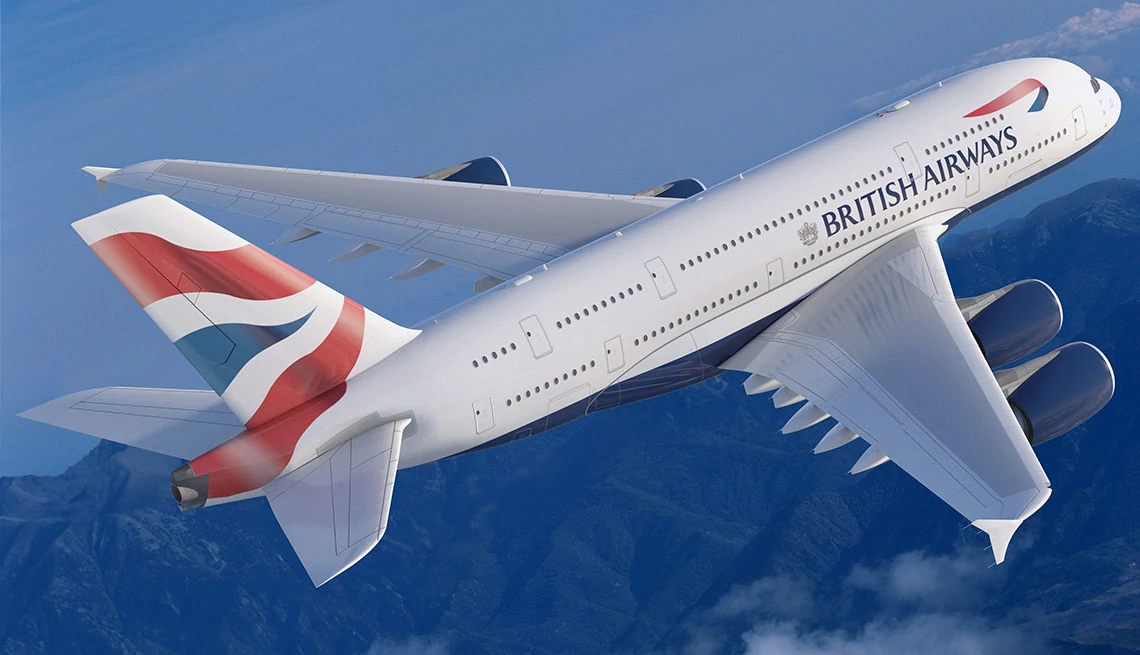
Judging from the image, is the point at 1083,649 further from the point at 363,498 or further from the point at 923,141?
the point at 363,498

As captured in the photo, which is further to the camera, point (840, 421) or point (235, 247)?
point (840, 421)

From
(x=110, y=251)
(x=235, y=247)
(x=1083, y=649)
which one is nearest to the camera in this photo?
(x=110, y=251)

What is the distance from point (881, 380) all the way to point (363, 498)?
47.0 ft

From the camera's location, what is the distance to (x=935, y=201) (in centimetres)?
3278

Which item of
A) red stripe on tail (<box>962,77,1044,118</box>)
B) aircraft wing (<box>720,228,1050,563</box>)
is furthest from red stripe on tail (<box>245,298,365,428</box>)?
red stripe on tail (<box>962,77,1044,118</box>)

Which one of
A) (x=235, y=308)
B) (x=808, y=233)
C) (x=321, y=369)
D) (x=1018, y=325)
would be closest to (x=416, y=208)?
(x=321, y=369)

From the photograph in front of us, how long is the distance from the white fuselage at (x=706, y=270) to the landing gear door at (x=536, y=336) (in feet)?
0.12

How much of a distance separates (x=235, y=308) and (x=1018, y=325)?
69.4 ft

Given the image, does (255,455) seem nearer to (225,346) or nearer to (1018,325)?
(225,346)

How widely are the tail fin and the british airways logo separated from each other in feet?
47.4

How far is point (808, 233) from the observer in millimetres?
30594

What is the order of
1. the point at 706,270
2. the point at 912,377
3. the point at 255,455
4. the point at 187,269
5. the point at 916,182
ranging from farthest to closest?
the point at 916,182 → the point at 706,270 → the point at 912,377 → the point at 255,455 → the point at 187,269

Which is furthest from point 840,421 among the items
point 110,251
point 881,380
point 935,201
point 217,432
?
point 110,251

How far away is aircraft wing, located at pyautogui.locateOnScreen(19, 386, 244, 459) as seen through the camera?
22.1 m
